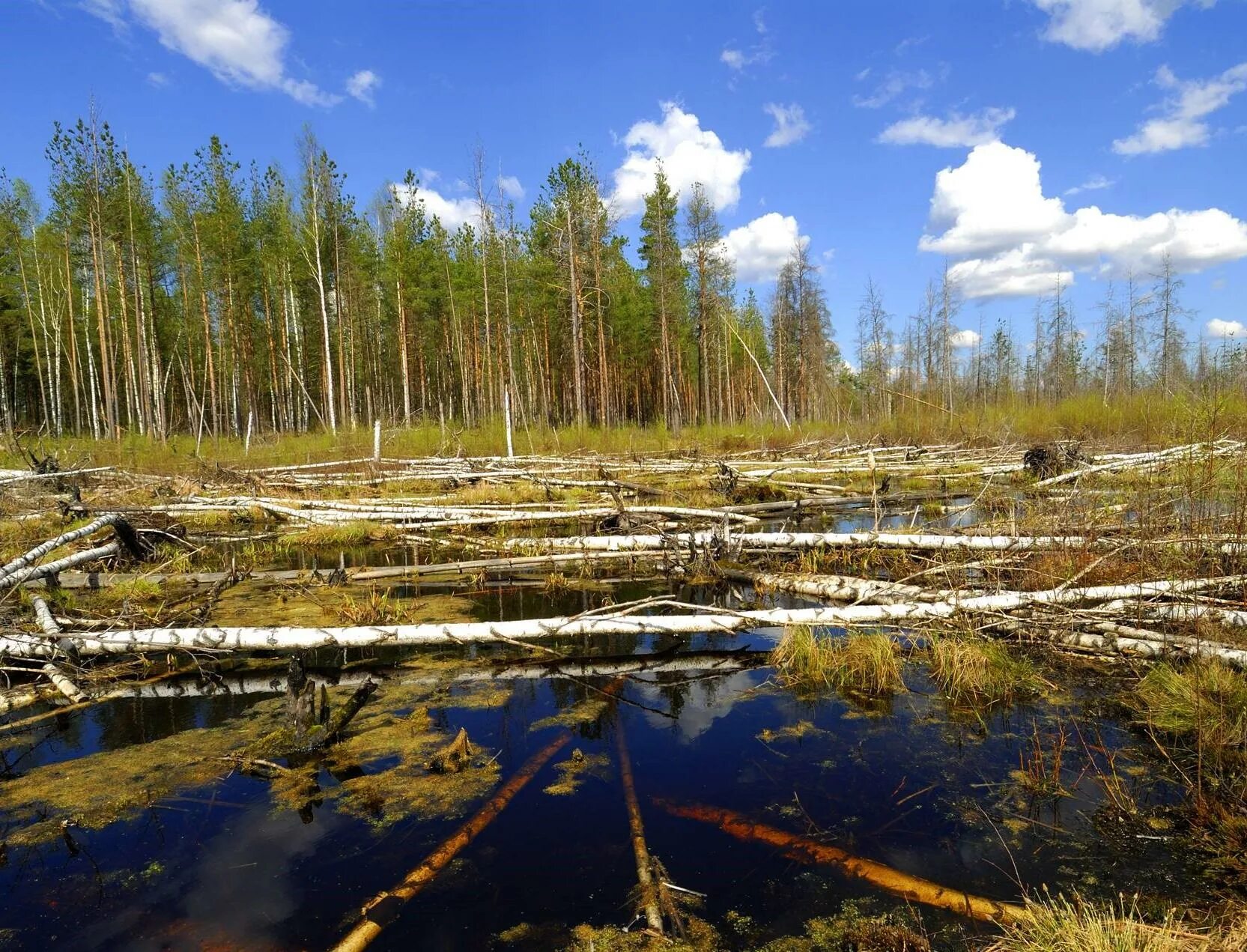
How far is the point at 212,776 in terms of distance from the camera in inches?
153

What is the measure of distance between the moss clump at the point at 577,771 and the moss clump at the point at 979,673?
9.13ft

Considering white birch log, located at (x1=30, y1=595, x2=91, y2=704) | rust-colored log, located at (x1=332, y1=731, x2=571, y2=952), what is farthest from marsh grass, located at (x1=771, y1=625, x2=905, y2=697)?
white birch log, located at (x1=30, y1=595, x2=91, y2=704)

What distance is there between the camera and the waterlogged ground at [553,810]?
8.96ft

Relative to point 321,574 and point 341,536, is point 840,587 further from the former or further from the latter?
point 341,536

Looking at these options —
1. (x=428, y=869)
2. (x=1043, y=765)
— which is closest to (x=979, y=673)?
(x=1043, y=765)

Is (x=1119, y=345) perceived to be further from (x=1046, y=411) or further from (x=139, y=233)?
(x=139, y=233)

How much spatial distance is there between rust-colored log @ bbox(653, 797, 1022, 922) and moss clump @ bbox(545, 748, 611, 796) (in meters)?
0.49

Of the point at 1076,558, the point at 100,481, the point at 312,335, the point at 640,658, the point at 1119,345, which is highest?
the point at 312,335

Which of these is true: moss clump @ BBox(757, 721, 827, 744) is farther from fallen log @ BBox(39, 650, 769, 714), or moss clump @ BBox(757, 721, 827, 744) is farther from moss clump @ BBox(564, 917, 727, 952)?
moss clump @ BBox(564, 917, 727, 952)

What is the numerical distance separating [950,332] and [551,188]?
26228mm

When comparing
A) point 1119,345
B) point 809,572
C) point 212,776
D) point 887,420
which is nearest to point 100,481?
point 212,776

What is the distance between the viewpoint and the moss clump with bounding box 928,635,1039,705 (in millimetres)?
4738

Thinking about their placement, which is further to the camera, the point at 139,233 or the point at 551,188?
the point at 551,188

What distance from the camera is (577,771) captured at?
3.93 meters
